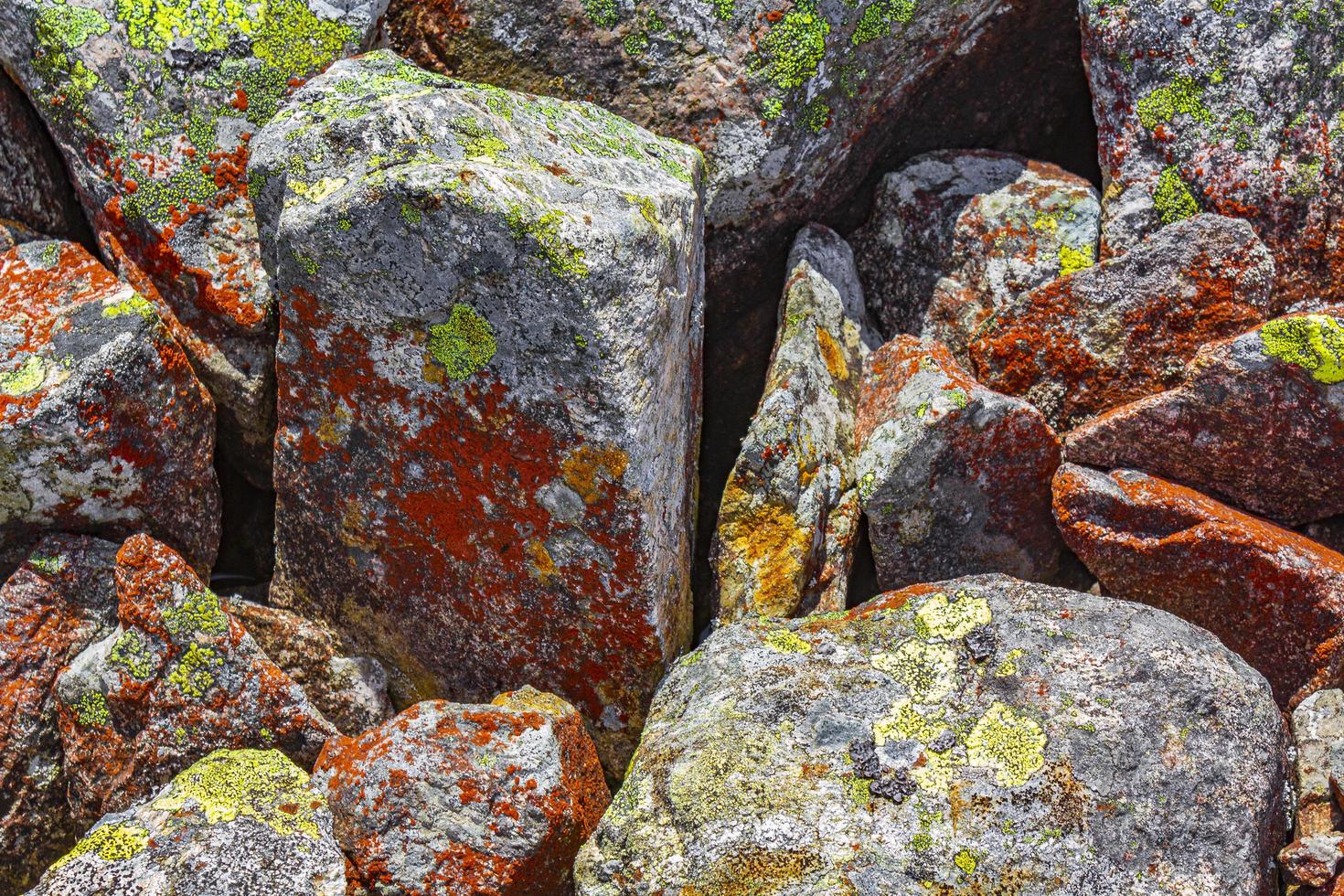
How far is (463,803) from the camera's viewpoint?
13.2 feet

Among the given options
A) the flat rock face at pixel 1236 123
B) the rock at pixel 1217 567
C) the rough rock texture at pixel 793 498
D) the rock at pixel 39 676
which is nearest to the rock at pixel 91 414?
the rock at pixel 39 676

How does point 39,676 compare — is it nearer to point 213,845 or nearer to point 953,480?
point 213,845

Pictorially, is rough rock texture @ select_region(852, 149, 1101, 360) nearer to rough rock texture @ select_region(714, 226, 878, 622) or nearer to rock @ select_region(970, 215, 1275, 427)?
rock @ select_region(970, 215, 1275, 427)

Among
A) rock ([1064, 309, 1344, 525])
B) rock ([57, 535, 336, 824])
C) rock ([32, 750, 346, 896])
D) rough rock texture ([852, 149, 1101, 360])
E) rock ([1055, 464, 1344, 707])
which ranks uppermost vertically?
rough rock texture ([852, 149, 1101, 360])

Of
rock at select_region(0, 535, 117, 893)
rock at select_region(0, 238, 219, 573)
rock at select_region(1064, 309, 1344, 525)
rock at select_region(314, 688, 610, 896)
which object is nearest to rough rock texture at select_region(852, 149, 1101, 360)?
rock at select_region(1064, 309, 1344, 525)

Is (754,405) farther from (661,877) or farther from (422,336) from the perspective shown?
(661,877)

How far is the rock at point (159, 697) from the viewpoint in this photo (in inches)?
173

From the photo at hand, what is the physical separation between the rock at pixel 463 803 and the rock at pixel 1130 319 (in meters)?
2.79

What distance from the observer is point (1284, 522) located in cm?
476

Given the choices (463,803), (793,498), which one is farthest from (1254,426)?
(463,803)

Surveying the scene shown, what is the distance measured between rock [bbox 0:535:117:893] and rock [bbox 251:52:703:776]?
32.0 inches

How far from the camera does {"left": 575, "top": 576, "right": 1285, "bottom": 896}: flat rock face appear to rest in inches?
137

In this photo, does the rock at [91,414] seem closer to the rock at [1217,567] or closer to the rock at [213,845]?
the rock at [213,845]

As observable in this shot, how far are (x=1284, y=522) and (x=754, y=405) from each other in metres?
2.56
